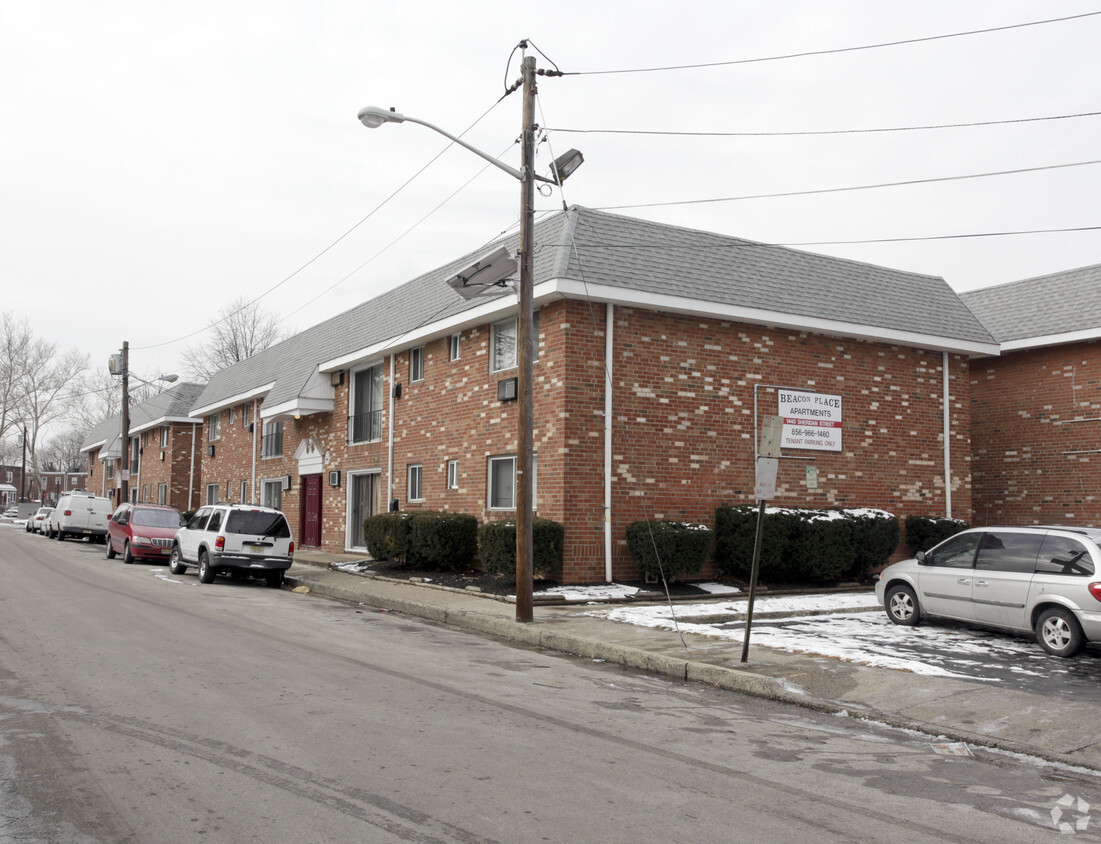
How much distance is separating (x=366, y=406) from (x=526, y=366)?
1335 centimetres

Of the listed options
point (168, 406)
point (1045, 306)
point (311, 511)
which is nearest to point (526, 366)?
point (1045, 306)

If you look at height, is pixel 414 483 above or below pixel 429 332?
below

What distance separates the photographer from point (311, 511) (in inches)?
1136

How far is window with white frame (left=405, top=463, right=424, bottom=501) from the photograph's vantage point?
22.3 meters

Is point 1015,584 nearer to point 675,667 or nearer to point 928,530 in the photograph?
point 675,667

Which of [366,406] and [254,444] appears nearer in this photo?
[366,406]

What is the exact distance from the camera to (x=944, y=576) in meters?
12.2

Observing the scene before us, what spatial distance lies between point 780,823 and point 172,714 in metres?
4.57

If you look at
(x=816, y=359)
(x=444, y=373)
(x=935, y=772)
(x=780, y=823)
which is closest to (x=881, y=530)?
(x=816, y=359)

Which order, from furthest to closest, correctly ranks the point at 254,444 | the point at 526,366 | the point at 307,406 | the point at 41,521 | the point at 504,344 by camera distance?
the point at 41,521 → the point at 254,444 → the point at 307,406 → the point at 504,344 → the point at 526,366

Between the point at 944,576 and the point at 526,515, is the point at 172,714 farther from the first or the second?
the point at 944,576

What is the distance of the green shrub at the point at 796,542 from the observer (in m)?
17.3

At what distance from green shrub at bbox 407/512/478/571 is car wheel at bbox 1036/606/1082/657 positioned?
10753 millimetres

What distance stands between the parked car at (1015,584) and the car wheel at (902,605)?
14 millimetres
